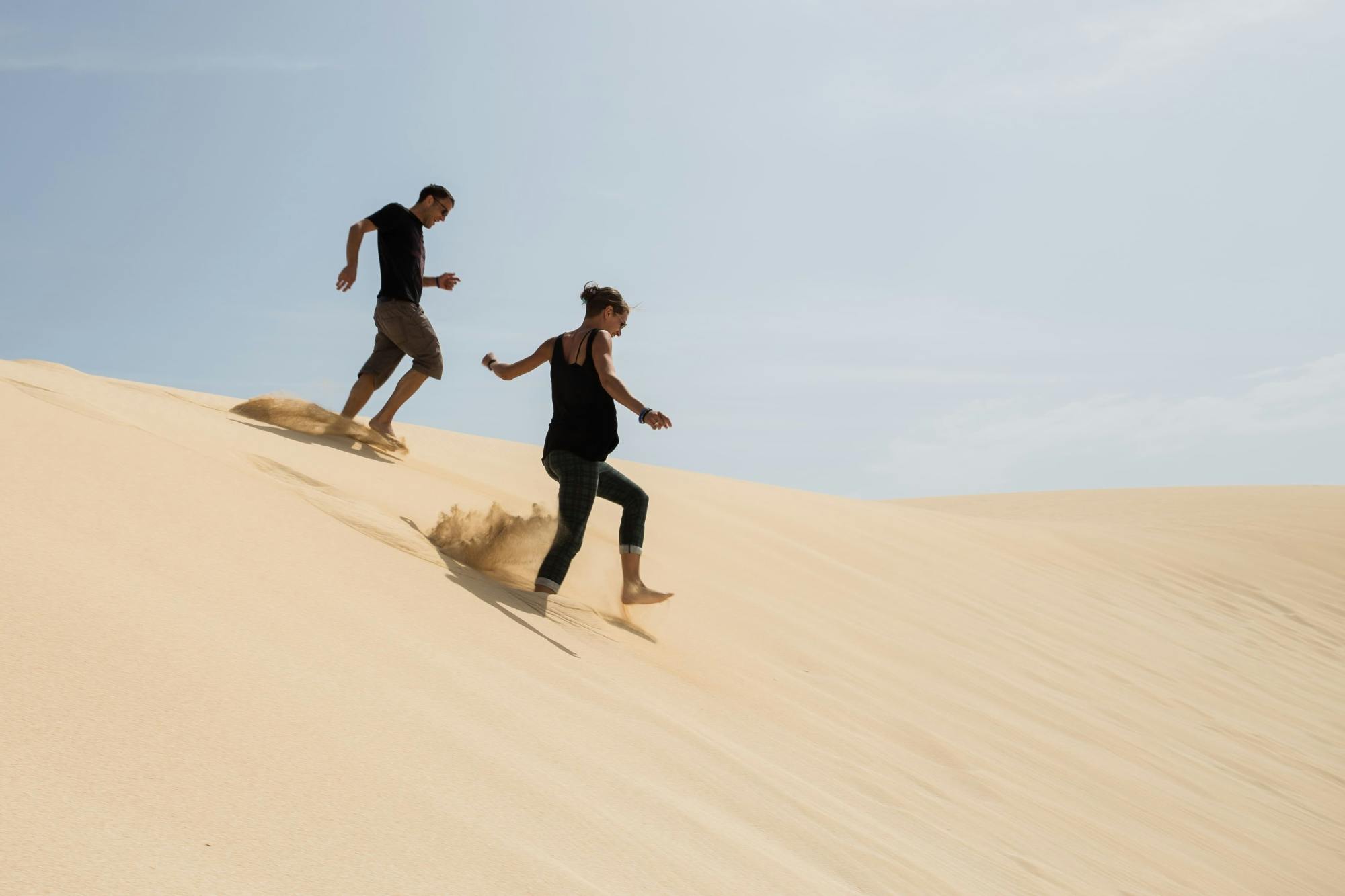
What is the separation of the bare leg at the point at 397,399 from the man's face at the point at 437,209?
0.86m

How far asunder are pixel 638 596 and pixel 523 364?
3.59 ft

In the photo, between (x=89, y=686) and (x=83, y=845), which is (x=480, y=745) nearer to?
(x=89, y=686)

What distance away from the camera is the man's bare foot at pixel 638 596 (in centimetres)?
421

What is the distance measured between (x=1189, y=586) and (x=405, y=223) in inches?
383

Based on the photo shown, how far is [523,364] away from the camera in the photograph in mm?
4324

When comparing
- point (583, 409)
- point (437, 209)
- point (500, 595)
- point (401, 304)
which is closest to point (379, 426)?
point (401, 304)

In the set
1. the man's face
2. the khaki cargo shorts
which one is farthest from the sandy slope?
the man's face

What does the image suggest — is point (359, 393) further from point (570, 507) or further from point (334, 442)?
point (570, 507)

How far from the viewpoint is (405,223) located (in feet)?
18.9

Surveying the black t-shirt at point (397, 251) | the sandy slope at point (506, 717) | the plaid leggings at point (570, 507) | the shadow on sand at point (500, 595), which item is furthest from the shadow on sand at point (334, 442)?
the plaid leggings at point (570, 507)

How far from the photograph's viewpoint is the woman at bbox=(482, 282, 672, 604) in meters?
4.09

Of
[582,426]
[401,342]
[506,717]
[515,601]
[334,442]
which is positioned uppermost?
[401,342]

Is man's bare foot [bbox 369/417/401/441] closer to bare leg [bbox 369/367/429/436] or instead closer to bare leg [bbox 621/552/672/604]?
bare leg [bbox 369/367/429/436]

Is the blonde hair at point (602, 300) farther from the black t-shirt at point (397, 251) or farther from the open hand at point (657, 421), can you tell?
the black t-shirt at point (397, 251)
